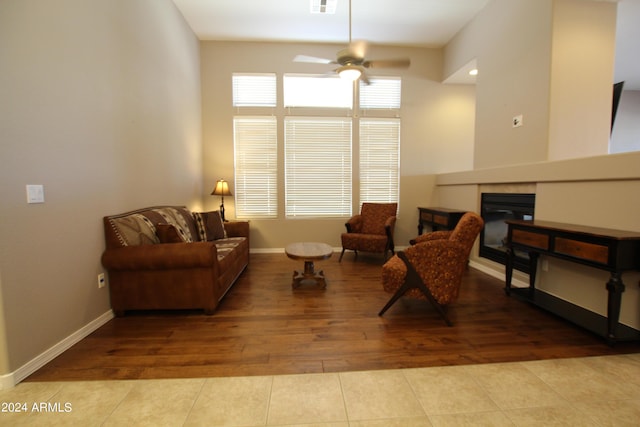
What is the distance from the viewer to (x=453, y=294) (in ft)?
7.84

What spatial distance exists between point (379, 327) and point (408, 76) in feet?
15.0

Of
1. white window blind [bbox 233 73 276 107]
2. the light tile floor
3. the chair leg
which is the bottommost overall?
the light tile floor

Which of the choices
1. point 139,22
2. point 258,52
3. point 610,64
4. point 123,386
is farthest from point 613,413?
point 258,52

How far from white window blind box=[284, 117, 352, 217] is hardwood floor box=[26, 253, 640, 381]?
2.26m

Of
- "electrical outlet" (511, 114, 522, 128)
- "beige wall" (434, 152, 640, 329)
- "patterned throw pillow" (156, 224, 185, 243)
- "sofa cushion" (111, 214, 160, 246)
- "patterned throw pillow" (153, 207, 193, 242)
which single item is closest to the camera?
"beige wall" (434, 152, 640, 329)

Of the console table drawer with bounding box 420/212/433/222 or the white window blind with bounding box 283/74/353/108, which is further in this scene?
the white window blind with bounding box 283/74/353/108

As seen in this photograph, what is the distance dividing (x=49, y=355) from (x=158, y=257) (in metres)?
0.92

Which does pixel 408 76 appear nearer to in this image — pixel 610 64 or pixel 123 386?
pixel 610 64

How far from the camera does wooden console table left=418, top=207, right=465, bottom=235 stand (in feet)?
13.1

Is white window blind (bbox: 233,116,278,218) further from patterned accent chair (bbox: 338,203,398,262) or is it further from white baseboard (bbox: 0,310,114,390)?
white baseboard (bbox: 0,310,114,390)

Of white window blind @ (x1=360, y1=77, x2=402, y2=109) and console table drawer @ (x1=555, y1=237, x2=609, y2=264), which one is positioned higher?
white window blind @ (x1=360, y1=77, x2=402, y2=109)

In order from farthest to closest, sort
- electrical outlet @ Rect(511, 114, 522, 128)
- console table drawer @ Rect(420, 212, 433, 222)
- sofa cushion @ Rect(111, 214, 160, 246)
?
console table drawer @ Rect(420, 212, 433, 222), electrical outlet @ Rect(511, 114, 522, 128), sofa cushion @ Rect(111, 214, 160, 246)

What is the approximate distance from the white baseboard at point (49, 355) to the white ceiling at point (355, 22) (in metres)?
4.14

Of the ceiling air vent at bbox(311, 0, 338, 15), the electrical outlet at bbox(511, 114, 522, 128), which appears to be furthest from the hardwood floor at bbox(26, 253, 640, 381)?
the ceiling air vent at bbox(311, 0, 338, 15)
